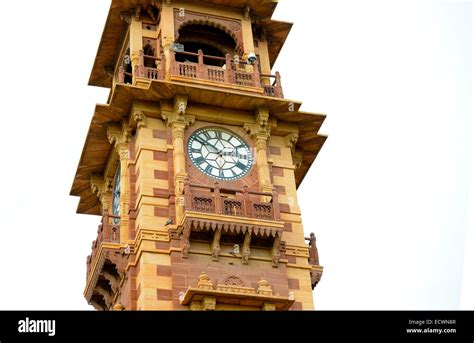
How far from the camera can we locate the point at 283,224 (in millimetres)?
29109

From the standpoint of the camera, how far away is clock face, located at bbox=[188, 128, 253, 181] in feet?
101

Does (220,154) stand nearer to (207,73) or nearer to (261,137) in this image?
(261,137)

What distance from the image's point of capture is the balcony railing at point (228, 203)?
28.9 metres

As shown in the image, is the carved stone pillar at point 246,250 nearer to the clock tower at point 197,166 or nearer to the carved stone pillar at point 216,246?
the clock tower at point 197,166

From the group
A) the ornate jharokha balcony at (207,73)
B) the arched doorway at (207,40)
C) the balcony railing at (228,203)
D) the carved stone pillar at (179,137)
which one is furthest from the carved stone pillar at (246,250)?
the arched doorway at (207,40)

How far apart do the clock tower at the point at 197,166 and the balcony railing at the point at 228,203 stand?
0.10 ft

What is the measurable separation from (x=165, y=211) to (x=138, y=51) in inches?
246

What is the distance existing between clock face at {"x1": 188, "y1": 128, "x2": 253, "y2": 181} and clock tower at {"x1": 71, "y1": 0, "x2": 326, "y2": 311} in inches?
1.3

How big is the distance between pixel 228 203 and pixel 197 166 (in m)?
2.00

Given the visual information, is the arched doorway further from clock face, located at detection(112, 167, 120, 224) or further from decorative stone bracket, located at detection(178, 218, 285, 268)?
decorative stone bracket, located at detection(178, 218, 285, 268)

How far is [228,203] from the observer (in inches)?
1149

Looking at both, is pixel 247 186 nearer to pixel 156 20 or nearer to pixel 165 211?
pixel 165 211

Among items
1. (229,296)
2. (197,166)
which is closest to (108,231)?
(197,166)
